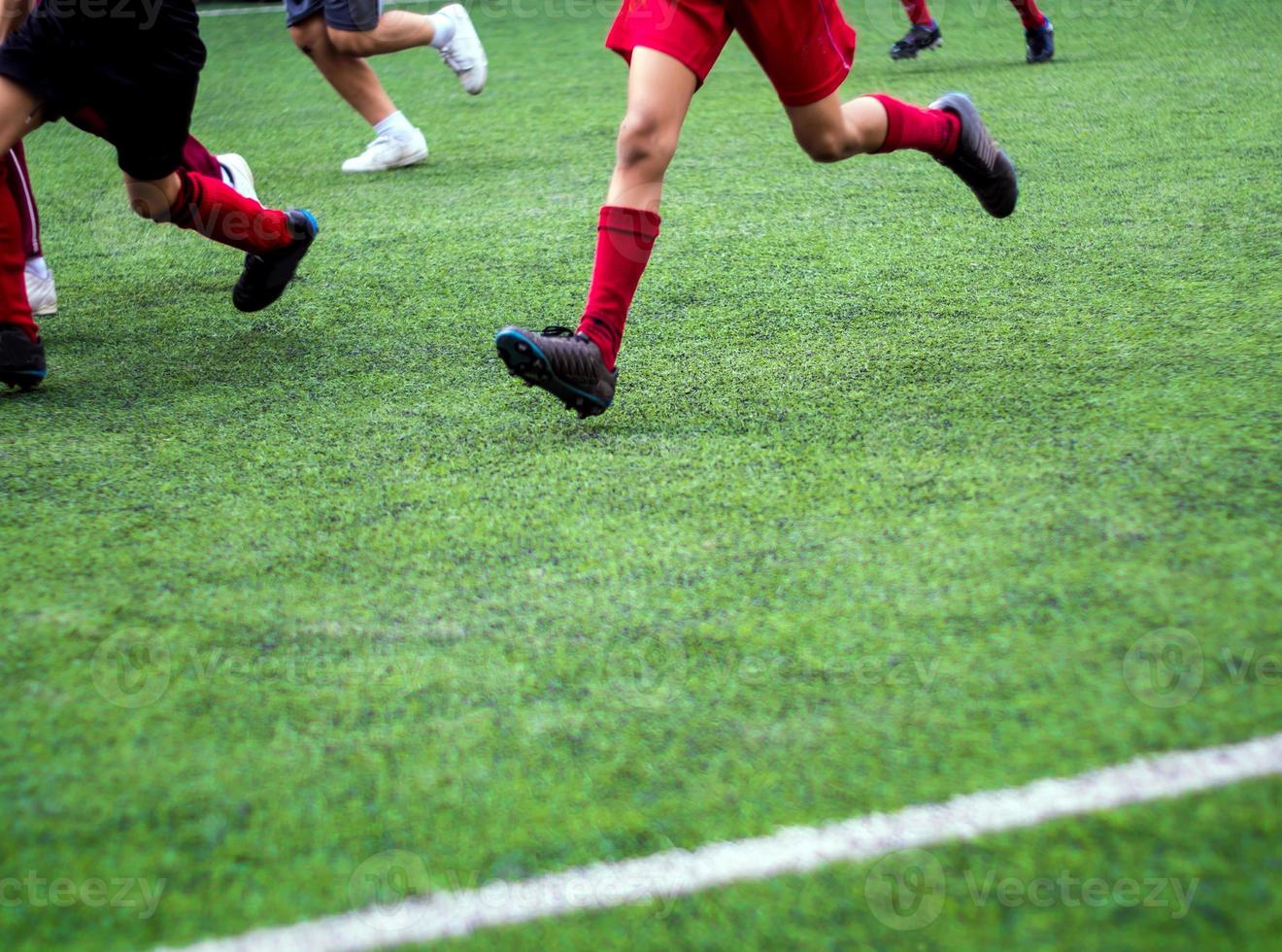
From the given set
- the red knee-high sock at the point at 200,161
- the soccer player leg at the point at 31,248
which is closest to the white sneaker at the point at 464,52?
the red knee-high sock at the point at 200,161

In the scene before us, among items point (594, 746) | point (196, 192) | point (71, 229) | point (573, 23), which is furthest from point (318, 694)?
point (573, 23)

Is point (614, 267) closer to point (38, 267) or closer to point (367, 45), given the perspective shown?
point (38, 267)

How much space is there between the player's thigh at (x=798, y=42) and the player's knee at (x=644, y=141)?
24 cm

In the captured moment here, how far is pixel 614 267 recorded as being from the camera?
254 centimetres

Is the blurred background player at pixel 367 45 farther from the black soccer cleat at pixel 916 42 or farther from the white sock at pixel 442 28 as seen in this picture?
the black soccer cleat at pixel 916 42

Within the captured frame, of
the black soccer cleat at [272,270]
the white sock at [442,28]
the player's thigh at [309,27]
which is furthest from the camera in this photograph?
the white sock at [442,28]

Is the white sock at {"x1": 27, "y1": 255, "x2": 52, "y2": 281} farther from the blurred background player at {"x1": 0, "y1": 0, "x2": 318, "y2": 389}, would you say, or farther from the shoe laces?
the shoe laces

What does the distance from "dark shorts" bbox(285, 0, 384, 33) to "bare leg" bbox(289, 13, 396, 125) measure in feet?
0.15

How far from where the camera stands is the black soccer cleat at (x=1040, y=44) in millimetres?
6336

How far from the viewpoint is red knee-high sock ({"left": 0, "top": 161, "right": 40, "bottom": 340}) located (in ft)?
9.51

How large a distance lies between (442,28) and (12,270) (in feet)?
9.34

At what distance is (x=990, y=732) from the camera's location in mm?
1521

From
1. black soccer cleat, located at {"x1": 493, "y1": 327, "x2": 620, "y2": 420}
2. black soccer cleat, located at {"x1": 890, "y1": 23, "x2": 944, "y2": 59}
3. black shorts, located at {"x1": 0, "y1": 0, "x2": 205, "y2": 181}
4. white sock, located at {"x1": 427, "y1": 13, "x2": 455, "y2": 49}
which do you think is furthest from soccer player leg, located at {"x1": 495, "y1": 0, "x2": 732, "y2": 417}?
black soccer cleat, located at {"x1": 890, "y1": 23, "x2": 944, "y2": 59}

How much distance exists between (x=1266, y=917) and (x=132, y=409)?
2445 millimetres
